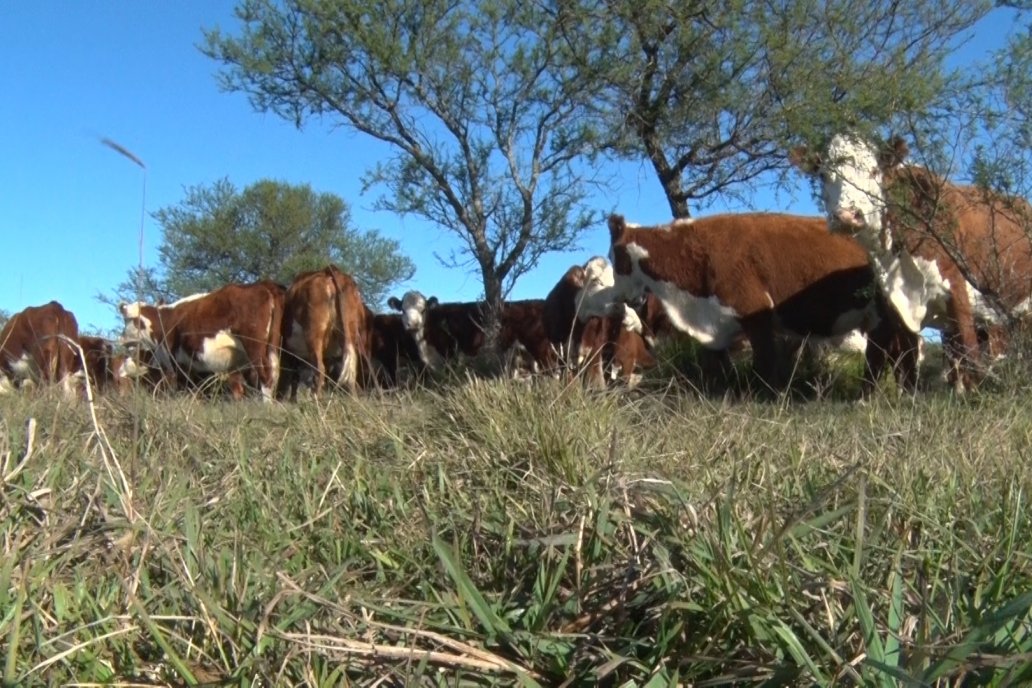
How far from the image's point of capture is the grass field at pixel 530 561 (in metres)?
2.58

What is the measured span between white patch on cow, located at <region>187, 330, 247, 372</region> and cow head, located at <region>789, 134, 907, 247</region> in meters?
10.7

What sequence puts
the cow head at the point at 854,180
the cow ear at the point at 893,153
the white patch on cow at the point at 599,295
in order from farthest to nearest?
the white patch on cow at the point at 599,295
the cow head at the point at 854,180
the cow ear at the point at 893,153

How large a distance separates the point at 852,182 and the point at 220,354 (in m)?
11.5

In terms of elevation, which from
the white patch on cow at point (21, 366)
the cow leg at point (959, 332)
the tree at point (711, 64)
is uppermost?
the tree at point (711, 64)

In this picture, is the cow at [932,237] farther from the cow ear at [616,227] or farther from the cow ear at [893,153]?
the cow ear at [616,227]

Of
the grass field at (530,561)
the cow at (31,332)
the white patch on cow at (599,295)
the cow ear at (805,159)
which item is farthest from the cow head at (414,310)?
the grass field at (530,561)

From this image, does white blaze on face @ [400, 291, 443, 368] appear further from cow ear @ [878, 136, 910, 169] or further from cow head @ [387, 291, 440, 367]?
cow ear @ [878, 136, 910, 169]

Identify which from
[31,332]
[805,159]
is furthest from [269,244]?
[805,159]

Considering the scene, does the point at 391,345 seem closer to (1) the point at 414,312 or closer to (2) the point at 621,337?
(1) the point at 414,312

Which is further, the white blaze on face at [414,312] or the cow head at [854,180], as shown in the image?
the white blaze on face at [414,312]

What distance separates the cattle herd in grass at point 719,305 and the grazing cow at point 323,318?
0.03 meters

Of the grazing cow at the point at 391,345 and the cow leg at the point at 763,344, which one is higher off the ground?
the grazing cow at the point at 391,345

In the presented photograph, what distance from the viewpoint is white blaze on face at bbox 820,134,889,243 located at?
25.9ft

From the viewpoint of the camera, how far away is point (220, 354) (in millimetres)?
16812
